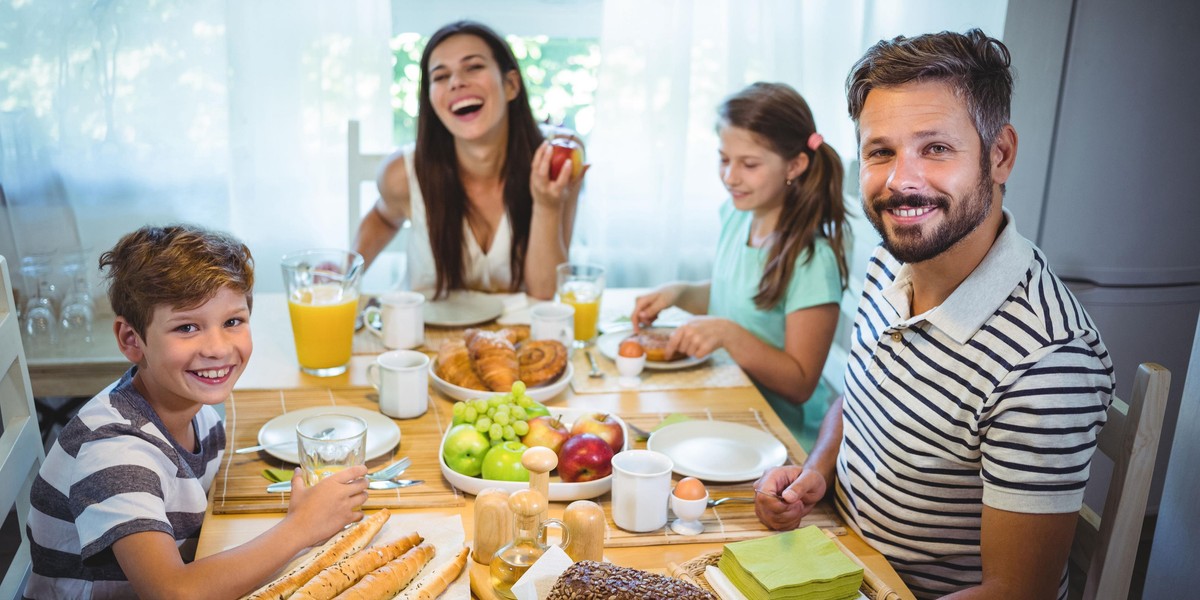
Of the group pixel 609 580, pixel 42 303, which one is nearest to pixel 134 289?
pixel 609 580

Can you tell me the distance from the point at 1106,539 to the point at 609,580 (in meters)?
0.69

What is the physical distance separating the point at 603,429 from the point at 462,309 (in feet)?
2.63

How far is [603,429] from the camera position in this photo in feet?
4.82

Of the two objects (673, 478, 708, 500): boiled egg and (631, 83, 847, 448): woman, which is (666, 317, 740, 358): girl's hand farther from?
(673, 478, 708, 500): boiled egg

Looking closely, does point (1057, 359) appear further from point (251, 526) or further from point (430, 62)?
point (430, 62)

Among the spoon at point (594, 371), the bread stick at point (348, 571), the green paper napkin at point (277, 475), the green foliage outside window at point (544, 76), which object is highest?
the green foliage outside window at point (544, 76)

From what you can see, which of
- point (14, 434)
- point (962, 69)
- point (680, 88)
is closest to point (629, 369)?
point (962, 69)

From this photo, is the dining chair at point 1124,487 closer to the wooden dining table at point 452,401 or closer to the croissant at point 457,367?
the wooden dining table at point 452,401

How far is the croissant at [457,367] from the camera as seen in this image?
5.67 ft

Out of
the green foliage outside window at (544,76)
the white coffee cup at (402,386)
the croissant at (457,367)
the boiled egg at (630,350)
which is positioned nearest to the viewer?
the white coffee cup at (402,386)

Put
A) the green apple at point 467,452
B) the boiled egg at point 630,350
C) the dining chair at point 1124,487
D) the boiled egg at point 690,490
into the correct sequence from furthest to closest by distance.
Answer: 1. the boiled egg at point 630,350
2. the green apple at point 467,452
3. the boiled egg at point 690,490
4. the dining chair at point 1124,487

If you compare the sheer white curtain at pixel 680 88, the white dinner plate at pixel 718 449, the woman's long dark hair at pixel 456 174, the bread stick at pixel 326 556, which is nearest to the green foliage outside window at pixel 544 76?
the sheer white curtain at pixel 680 88

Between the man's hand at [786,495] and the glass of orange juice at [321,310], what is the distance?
2.78 feet

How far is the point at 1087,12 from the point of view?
231 cm
